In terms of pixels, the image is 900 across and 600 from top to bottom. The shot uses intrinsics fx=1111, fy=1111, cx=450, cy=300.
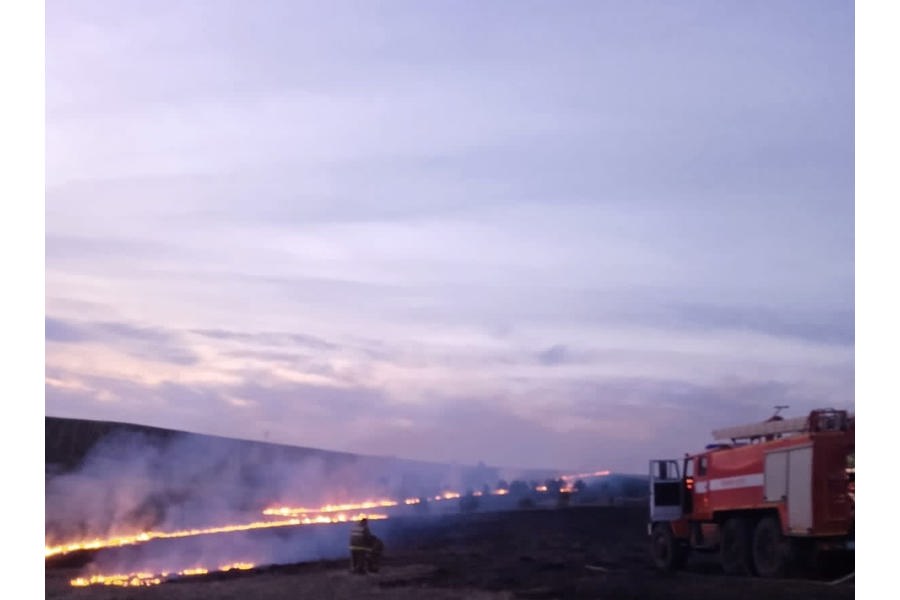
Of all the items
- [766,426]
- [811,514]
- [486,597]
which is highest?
[766,426]

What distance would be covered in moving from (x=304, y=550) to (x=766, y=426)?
5.69 meters

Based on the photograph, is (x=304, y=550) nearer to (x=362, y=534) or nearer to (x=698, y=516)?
(x=362, y=534)

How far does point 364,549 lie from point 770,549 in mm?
4713

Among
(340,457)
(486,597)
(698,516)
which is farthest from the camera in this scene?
(698,516)

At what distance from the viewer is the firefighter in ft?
41.9

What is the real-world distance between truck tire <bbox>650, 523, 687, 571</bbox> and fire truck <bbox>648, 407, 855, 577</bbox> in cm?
1

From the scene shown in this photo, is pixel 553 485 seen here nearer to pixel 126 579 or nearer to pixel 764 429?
pixel 764 429

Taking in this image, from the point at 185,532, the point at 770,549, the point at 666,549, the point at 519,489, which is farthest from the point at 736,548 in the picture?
the point at 185,532

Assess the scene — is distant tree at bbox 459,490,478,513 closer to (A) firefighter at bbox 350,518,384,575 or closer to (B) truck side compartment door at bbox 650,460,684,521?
(A) firefighter at bbox 350,518,384,575

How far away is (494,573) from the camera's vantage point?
41.2ft

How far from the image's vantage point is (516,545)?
1295 cm

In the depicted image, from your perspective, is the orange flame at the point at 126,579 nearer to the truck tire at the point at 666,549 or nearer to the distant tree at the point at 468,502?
the distant tree at the point at 468,502

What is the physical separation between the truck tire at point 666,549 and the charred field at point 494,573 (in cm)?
16
